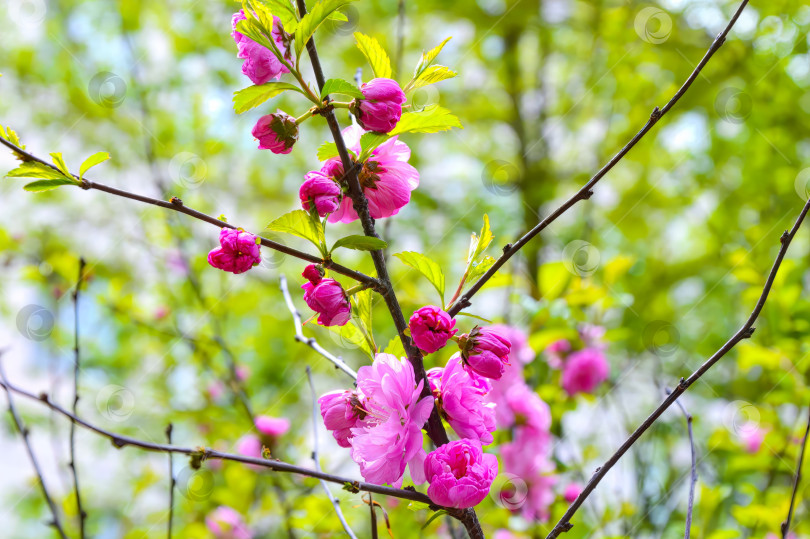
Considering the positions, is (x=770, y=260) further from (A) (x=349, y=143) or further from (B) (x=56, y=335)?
(B) (x=56, y=335)

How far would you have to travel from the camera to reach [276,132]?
56 cm

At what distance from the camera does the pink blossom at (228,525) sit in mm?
1531

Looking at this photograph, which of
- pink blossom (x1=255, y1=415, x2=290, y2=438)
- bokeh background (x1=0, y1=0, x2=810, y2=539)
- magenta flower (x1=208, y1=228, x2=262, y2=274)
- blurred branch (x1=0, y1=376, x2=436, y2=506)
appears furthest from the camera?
pink blossom (x1=255, y1=415, x2=290, y2=438)

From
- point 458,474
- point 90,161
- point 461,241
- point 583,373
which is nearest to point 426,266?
point 458,474

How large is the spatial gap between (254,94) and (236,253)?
14 centimetres

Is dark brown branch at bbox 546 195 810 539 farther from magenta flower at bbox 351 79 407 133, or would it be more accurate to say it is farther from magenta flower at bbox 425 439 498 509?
magenta flower at bbox 351 79 407 133

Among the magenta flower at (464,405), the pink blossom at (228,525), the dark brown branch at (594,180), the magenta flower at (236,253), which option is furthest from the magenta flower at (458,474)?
the pink blossom at (228,525)

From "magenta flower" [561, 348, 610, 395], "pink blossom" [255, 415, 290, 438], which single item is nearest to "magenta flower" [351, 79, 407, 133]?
"magenta flower" [561, 348, 610, 395]

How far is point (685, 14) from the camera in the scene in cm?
212

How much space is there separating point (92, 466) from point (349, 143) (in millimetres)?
3087

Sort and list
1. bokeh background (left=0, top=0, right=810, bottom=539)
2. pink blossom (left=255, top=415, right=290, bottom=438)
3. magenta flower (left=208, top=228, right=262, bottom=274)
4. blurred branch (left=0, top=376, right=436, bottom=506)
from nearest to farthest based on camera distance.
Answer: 1. blurred branch (left=0, top=376, right=436, bottom=506)
2. magenta flower (left=208, top=228, right=262, bottom=274)
3. bokeh background (left=0, top=0, right=810, bottom=539)
4. pink blossom (left=255, top=415, right=290, bottom=438)

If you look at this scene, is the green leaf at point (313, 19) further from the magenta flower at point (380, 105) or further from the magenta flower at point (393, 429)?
the magenta flower at point (393, 429)

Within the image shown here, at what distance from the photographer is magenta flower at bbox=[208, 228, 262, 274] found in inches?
20.1

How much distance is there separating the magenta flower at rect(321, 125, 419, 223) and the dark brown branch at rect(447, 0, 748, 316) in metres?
0.12
